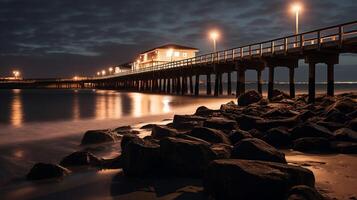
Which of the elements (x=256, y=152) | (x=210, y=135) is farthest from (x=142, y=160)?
(x=210, y=135)

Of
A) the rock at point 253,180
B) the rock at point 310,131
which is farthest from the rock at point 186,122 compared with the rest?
the rock at point 253,180

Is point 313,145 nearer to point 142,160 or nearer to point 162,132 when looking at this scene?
point 162,132

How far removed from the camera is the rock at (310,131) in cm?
878

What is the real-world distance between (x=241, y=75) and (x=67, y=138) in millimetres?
18281

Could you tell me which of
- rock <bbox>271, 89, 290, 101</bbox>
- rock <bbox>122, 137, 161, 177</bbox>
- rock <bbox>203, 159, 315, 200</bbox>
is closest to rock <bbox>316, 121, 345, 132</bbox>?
rock <bbox>203, 159, 315, 200</bbox>

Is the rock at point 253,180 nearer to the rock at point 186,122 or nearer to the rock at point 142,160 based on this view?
the rock at point 142,160

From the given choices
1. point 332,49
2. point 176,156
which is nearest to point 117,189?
point 176,156

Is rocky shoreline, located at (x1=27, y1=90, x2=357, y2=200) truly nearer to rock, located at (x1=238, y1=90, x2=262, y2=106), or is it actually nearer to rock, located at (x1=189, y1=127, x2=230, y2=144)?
rock, located at (x1=189, y1=127, x2=230, y2=144)

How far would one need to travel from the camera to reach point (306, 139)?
839cm

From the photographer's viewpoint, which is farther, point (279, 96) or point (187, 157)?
point (279, 96)

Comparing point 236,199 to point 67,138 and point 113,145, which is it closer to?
point 113,145

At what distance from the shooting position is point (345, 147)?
25.6 feet

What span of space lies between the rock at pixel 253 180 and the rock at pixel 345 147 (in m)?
3.09

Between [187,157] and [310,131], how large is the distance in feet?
13.2
